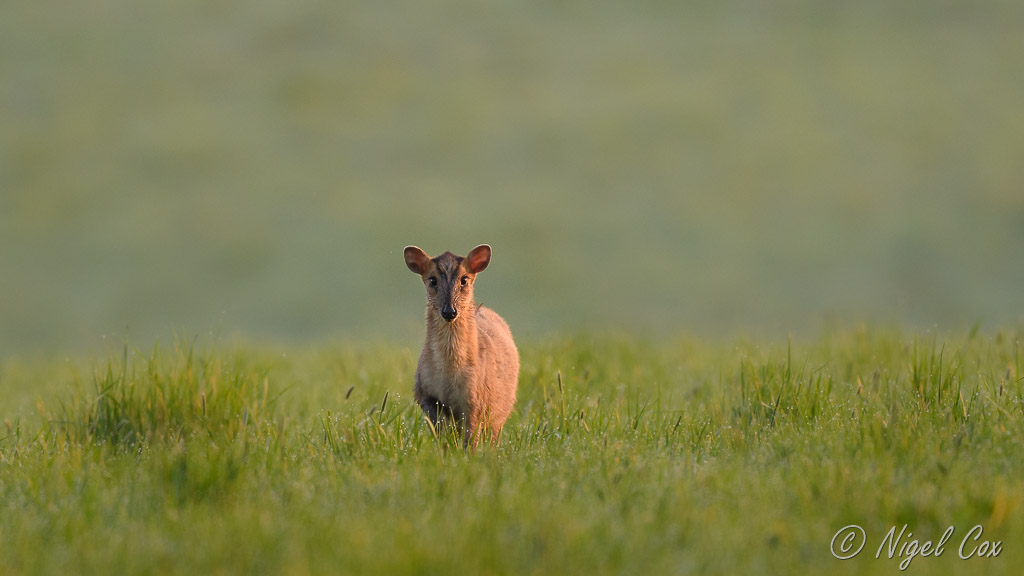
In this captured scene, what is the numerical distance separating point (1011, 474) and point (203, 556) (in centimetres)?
402

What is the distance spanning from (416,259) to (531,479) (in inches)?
74.2

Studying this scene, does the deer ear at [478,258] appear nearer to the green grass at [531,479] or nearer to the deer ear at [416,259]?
the deer ear at [416,259]

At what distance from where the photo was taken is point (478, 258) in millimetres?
6574

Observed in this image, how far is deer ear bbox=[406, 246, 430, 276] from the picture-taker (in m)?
6.54

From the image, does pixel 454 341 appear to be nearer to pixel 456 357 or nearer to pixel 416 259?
pixel 456 357

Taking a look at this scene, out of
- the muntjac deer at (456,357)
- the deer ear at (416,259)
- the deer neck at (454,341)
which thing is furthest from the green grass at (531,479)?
the deer ear at (416,259)

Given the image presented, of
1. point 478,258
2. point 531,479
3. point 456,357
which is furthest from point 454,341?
point 531,479

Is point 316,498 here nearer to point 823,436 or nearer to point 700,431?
point 700,431

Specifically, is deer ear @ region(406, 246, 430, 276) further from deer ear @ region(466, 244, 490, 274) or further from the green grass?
the green grass

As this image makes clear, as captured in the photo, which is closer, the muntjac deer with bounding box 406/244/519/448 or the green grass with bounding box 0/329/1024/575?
the green grass with bounding box 0/329/1024/575

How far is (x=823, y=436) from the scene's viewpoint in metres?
5.98

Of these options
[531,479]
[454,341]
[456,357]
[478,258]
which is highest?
[478,258]

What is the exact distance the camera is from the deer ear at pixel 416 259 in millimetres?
6543

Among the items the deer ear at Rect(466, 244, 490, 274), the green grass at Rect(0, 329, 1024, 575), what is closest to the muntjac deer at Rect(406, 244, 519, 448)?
the deer ear at Rect(466, 244, 490, 274)
